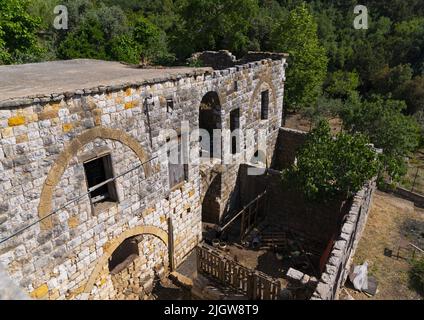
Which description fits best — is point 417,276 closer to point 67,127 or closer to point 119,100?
point 119,100

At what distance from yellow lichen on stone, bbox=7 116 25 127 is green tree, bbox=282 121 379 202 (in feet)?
27.3

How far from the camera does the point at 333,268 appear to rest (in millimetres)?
7953

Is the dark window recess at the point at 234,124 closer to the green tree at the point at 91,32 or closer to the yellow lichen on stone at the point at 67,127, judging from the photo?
the yellow lichen on stone at the point at 67,127

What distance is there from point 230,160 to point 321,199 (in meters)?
4.05

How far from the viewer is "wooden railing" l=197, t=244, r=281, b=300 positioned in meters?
9.06

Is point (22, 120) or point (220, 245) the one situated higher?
point (22, 120)

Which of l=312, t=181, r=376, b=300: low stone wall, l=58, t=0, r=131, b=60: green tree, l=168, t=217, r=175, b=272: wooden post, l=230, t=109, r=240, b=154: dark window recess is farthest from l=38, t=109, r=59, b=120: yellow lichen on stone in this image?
l=58, t=0, r=131, b=60: green tree

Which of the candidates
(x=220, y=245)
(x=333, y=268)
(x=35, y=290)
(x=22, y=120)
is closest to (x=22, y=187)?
(x=22, y=120)

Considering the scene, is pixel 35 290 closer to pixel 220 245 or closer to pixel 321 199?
pixel 220 245

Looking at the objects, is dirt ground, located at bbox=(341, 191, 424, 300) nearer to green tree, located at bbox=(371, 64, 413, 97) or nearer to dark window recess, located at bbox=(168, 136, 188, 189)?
dark window recess, located at bbox=(168, 136, 188, 189)

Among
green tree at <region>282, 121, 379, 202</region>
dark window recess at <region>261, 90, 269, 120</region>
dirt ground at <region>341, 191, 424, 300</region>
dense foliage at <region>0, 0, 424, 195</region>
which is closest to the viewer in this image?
dirt ground at <region>341, 191, 424, 300</region>

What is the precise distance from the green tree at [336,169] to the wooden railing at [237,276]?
3.43 meters

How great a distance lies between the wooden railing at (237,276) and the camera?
29.7ft

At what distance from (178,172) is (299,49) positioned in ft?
55.7
